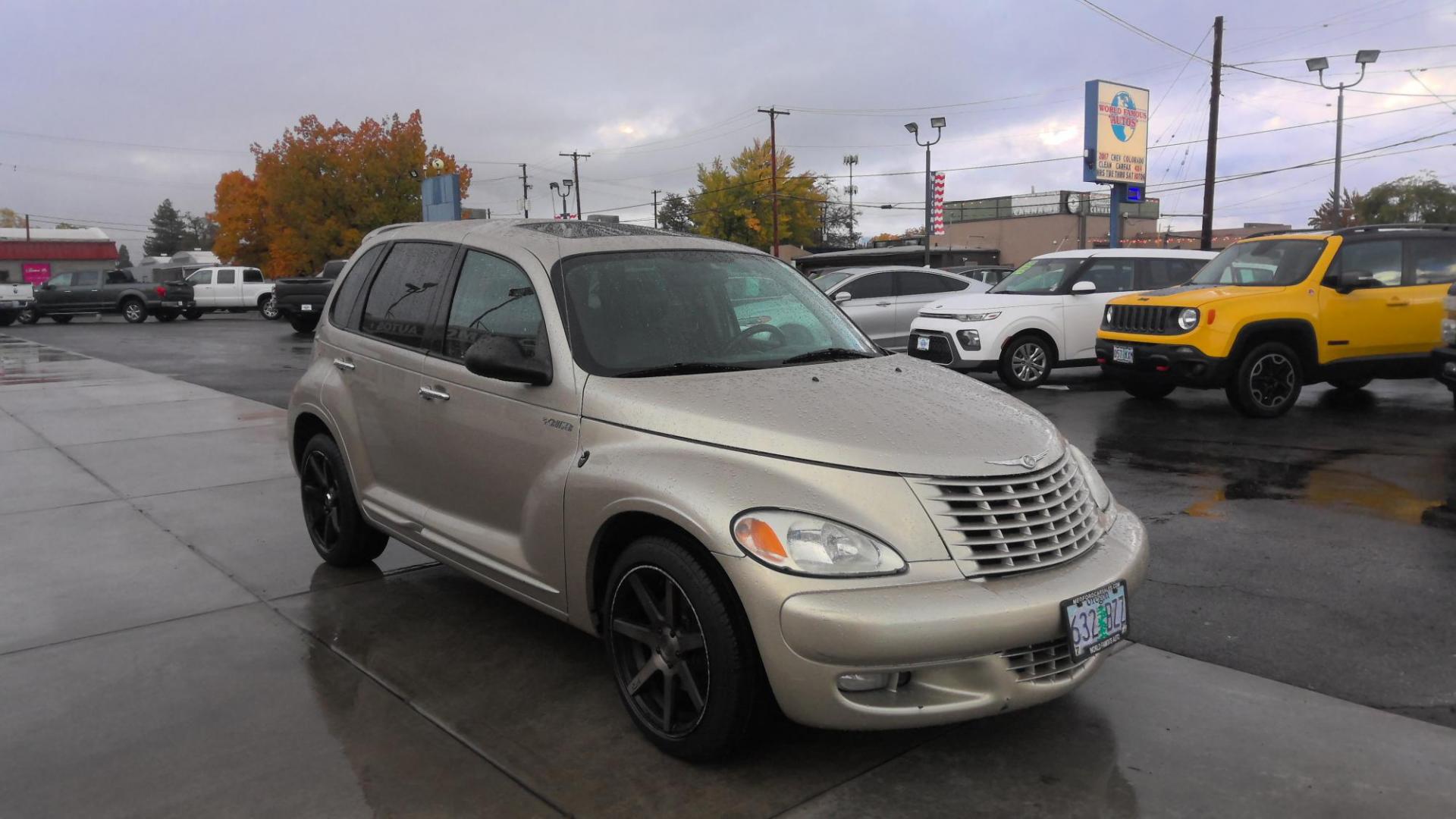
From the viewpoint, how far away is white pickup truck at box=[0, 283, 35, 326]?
34.1 meters

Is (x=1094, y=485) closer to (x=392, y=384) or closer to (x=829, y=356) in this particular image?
(x=829, y=356)

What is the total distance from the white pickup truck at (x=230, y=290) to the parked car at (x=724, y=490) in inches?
1449

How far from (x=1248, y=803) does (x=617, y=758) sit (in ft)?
6.17

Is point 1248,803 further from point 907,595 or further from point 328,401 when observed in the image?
point 328,401

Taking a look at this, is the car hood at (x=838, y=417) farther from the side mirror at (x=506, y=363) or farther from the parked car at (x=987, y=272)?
the parked car at (x=987, y=272)

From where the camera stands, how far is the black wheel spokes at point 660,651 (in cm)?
304

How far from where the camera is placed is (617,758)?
125 inches

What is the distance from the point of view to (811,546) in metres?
2.80

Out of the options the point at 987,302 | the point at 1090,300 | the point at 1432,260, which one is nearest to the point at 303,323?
the point at 987,302

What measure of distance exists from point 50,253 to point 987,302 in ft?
295

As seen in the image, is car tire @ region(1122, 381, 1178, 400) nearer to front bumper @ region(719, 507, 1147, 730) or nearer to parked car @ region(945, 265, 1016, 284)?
front bumper @ region(719, 507, 1147, 730)

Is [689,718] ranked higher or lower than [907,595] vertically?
lower

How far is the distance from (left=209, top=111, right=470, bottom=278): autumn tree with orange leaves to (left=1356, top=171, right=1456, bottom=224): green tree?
5110 centimetres

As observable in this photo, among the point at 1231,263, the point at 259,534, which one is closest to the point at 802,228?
the point at 1231,263
